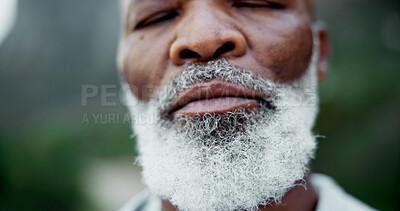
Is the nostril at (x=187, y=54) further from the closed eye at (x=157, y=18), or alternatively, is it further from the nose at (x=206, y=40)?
the closed eye at (x=157, y=18)

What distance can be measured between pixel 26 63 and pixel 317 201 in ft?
30.8

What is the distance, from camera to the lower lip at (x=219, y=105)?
40.9 inches

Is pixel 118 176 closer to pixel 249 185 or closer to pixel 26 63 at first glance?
pixel 249 185

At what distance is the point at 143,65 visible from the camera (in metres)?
1.35

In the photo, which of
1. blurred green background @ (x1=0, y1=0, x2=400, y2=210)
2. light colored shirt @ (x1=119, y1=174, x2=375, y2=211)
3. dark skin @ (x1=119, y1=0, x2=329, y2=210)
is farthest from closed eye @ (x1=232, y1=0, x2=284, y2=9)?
blurred green background @ (x1=0, y1=0, x2=400, y2=210)

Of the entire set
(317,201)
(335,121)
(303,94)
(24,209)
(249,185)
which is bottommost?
(24,209)

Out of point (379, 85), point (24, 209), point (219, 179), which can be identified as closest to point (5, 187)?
point (24, 209)

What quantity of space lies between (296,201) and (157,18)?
1195mm

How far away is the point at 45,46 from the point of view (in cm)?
814

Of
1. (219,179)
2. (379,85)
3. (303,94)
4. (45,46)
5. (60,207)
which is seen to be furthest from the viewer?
(45,46)

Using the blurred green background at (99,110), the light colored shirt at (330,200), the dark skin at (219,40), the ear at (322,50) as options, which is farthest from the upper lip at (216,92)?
the blurred green background at (99,110)

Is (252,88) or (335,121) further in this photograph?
(335,121)

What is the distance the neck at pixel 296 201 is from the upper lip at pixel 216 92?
1.69 feet

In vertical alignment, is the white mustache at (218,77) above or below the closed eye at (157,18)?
below
